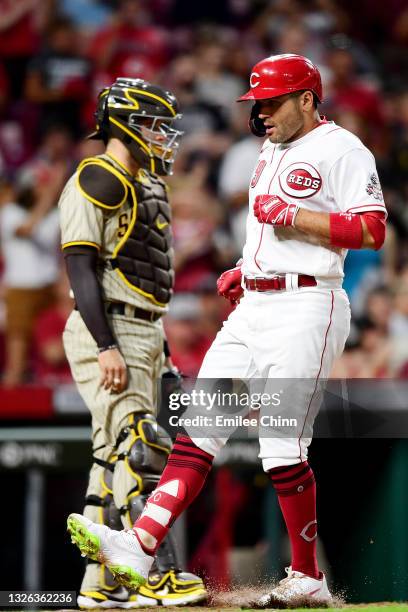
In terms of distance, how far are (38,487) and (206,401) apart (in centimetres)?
327

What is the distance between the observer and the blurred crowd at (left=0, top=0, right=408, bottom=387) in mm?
7949

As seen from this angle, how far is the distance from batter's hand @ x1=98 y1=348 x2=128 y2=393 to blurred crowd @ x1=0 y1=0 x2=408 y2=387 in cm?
240

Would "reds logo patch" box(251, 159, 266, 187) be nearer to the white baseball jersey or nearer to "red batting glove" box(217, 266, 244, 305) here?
the white baseball jersey

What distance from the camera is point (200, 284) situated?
810 centimetres

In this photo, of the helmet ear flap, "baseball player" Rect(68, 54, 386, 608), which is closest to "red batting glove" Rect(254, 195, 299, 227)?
"baseball player" Rect(68, 54, 386, 608)

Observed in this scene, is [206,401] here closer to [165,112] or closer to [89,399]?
[89,399]

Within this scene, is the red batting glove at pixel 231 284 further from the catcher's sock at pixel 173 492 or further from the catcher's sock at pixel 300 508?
the catcher's sock at pixel 300 508

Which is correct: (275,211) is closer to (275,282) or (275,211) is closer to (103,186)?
(275,282)

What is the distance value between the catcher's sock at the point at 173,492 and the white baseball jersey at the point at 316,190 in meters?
0.69

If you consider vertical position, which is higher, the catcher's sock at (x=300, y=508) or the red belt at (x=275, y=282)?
the red belt at (x=275, y=282)

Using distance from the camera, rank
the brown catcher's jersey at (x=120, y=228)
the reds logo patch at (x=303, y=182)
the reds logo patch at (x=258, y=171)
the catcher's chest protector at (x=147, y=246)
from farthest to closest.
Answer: the catcher's chest protector at (x=147, y=246) < the brown catcher's jersey at (x=120, y=228) < the reds logo patch at (x=258, y=171) < the reds logo patch at (x=303, y=182)

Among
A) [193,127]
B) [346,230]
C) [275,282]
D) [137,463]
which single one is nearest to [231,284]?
[275,282]

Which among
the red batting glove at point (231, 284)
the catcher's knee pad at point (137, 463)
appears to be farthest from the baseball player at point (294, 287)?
the catcher's knee pad at point (137, 463)

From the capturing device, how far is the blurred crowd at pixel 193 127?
313 inches
